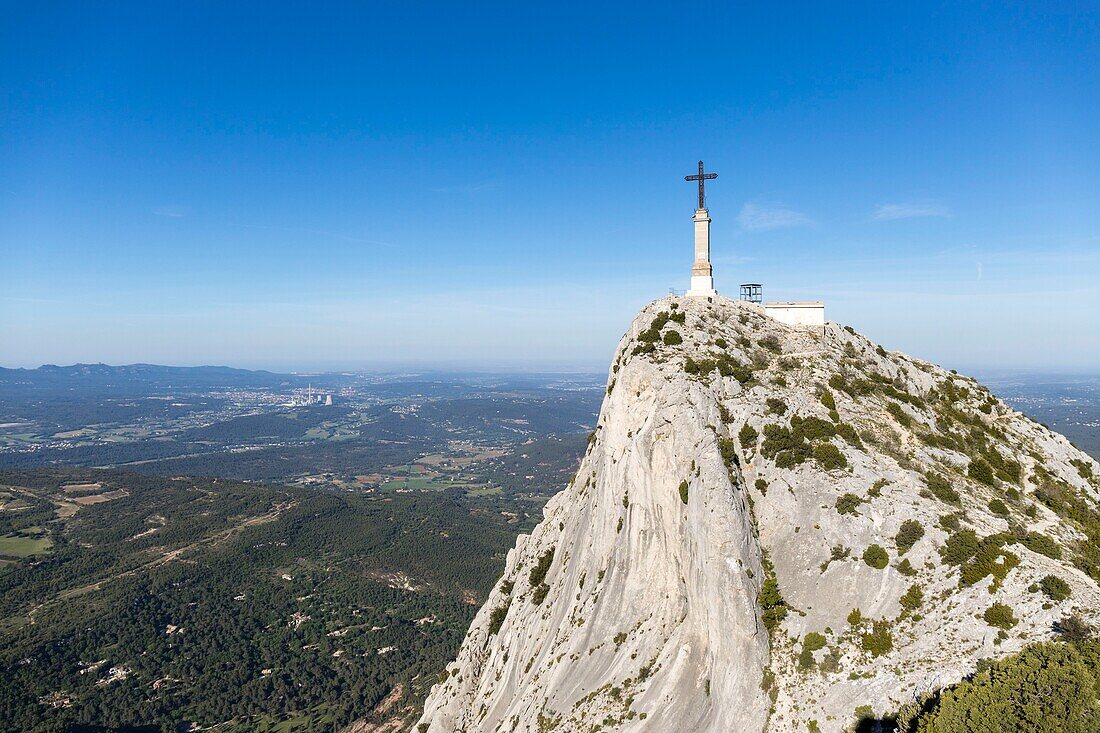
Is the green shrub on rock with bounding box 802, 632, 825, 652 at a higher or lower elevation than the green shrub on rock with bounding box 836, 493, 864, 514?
lower

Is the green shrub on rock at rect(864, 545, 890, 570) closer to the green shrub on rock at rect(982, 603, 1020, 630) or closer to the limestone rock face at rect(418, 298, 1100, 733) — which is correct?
the limestone rock face at rect(418, 298, 1100, 733)

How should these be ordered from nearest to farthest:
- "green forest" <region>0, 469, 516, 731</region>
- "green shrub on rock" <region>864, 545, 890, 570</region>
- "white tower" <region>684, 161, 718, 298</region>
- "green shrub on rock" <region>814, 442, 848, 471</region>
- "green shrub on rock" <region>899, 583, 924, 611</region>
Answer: "green shrub on rock" <region>899, 583, 924, 611</region> → "green shrub on rock" <region>864, 545, 890, 570</region> → "green shrub on rock" <region>814, 442, 848, 471</region> → "white tower" <region>684, 161, 718, 298</region> → "green forest" <region>0, 469, 516, 731</region>

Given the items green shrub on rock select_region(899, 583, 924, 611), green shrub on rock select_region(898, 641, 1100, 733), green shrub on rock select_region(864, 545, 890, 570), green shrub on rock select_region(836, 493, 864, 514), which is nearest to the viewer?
green shrub on rock select_region(898, 641, 1100, 733)

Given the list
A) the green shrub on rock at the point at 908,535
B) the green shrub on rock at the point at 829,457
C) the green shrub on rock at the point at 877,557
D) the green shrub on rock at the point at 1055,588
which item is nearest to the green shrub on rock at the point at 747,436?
the green shrub on rock at the point at 829,457

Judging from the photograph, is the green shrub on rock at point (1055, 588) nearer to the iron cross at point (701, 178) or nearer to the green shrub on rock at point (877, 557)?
the green shrub on rock at point (877, 557)

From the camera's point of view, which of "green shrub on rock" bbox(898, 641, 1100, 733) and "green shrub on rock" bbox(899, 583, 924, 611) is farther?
"green shrub on rock" bbox(899, 583, 924, 611)

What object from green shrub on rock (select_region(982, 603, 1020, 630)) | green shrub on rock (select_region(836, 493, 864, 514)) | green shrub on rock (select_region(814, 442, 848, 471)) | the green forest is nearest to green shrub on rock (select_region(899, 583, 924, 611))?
green shrub on rock (select_region(982, 603, 1020, 630))

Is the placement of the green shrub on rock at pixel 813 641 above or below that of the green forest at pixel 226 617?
above
